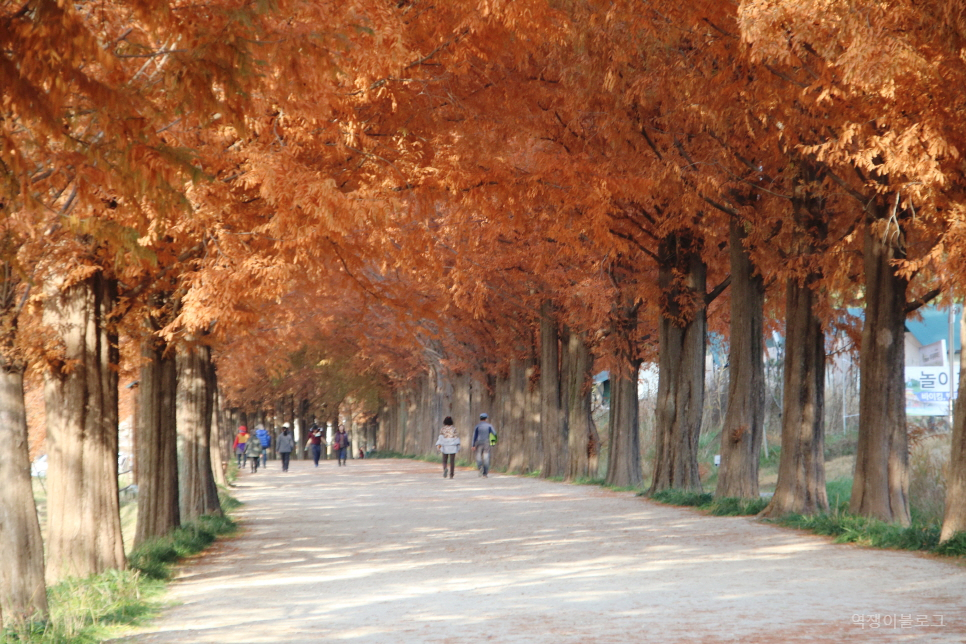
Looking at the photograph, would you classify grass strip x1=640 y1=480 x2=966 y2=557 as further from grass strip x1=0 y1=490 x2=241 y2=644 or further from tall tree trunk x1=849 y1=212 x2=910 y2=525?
grass strip x1=0 y1=490 x2=241 y2=644

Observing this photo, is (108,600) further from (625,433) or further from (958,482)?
(625,433)

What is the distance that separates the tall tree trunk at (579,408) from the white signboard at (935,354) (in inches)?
680

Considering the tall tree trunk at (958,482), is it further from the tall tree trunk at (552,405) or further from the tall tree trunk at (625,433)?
the tall tree trunk at (552,405)

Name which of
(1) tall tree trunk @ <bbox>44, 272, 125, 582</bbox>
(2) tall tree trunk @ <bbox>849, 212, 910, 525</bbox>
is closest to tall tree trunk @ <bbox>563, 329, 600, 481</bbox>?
(2) tall tree trunk @ <bbox>849, 212, 910, 525</bbox>

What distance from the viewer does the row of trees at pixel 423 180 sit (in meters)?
5.70

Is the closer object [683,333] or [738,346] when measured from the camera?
[738,346]

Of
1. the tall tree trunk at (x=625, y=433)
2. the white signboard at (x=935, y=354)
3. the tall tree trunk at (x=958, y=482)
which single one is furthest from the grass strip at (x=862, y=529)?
the white signboard at (x=935, y=354)

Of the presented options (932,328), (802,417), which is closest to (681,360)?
(802,417)

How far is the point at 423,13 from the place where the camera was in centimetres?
1107

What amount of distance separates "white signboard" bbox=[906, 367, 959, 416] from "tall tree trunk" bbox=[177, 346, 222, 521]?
2458 centimetres

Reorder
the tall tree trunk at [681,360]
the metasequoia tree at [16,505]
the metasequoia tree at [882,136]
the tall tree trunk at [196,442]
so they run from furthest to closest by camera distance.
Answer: the tall tree trunk at [681,360] < the tall tree trunk at [196,442] < the metasequoia tree at [882,136] < the metasequoia tree at [16,505]

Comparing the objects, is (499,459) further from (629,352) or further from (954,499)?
(954,499)

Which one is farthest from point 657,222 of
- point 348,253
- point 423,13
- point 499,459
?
point 499,459

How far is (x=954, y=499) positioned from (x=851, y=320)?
884 cm
